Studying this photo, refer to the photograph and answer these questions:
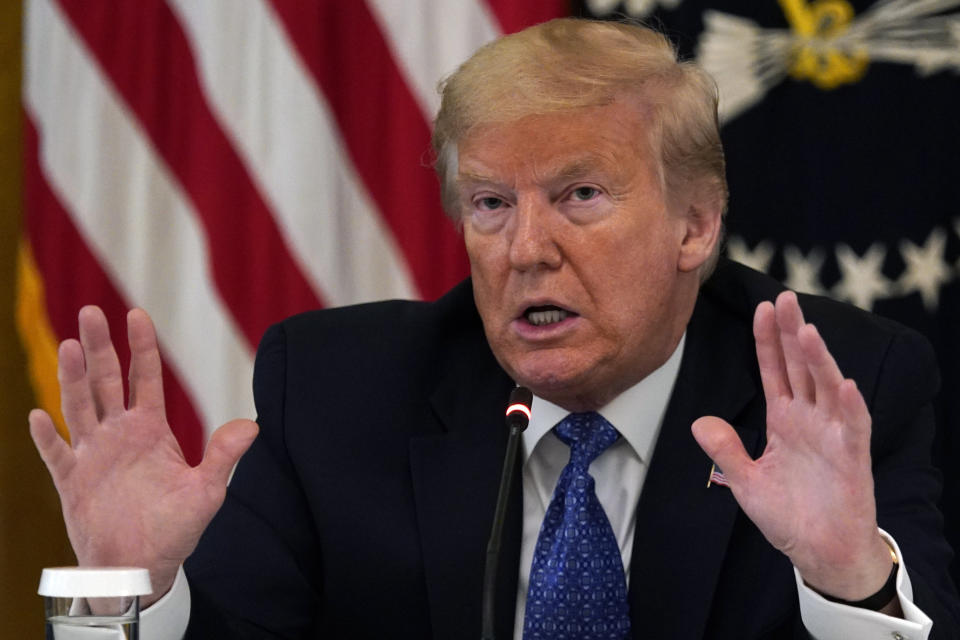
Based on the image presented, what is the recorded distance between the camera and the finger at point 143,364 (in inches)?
65.8

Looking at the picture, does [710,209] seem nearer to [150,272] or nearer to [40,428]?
[40,428]

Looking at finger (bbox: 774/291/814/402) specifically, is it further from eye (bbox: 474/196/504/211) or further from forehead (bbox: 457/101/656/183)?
eye (bbox: 474/196/504/211)

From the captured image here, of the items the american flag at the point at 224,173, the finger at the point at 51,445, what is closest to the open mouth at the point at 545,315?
the finger at the point at 51,445

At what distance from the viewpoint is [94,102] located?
333 centimetres

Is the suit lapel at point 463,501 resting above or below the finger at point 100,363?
below

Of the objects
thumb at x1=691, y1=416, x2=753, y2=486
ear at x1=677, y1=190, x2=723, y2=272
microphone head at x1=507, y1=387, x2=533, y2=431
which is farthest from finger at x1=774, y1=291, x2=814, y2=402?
ear at x1=677, y1=190, x2=723, y2=272

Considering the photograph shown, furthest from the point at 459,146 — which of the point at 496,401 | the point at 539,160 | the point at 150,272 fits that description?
the point at 150,272

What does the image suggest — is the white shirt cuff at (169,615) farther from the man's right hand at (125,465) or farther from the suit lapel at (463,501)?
the suit lapel at (463,501)

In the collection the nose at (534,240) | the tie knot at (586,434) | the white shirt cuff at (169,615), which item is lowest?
the white shirt cuff at (169,615)

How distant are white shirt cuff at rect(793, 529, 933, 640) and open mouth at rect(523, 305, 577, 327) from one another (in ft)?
2.04

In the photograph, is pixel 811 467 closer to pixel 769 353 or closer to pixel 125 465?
pixel 769 353

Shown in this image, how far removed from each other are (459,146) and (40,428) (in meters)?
0.93

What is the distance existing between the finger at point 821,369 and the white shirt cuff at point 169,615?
3.01ft

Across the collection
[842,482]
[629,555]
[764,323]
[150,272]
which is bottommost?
[629,555]
